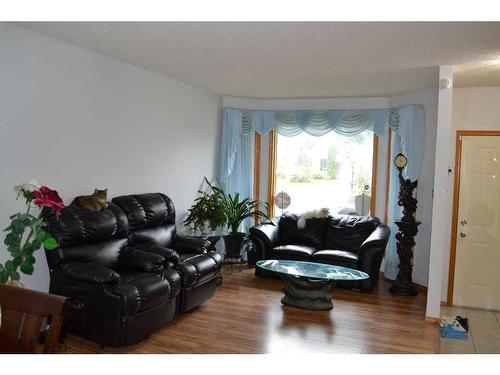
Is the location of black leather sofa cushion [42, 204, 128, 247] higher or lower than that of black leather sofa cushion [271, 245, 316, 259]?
higher

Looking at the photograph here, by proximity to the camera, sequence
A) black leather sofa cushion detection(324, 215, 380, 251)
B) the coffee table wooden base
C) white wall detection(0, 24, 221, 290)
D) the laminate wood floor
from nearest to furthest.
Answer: white wall detection(0, 24, 221, 290) < the laminate wood floor < the coffee table wooden base < black leather sofa cushion detection(324, 215, 380, 251)

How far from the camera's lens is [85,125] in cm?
428

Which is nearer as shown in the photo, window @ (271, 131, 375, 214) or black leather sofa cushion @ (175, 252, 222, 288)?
black leather sofa cushion @ (175, 252, 222, 288)

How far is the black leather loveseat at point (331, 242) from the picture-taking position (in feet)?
17.9

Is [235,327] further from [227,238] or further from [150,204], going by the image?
[227,238]

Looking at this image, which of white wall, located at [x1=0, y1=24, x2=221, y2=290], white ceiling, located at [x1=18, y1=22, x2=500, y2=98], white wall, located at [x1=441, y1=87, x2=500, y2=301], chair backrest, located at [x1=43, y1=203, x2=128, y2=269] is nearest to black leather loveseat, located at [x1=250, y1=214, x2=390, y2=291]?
white wall, located at [x1=441, y1=87, x2=500, y2=301]

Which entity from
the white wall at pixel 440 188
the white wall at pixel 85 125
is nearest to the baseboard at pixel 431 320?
the white wall at pixel 440 188

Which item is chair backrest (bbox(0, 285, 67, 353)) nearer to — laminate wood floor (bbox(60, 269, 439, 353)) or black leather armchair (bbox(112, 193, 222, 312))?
laminate wood floor (bbox(60, 269, 439, 353))

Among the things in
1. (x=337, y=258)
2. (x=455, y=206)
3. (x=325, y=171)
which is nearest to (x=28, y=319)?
(x=337, y=258)

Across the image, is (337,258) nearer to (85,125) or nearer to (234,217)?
(234,217)

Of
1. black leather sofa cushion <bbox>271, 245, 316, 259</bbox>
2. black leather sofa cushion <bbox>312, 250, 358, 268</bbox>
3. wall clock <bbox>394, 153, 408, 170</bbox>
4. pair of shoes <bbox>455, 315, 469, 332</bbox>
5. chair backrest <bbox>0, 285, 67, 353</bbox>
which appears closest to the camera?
chair backrest <bbox>0, 285, 67, 353</bbox>

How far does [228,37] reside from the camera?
362 centimetres

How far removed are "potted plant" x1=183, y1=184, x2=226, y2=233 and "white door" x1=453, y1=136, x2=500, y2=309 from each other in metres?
2.92

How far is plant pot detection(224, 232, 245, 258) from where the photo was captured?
6282 millimetres
